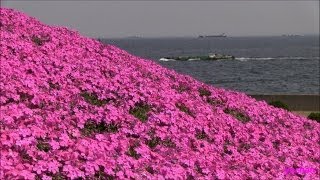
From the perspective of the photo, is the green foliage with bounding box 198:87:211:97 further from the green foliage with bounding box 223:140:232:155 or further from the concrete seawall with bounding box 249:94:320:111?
the concrete seawall with bounding box 249:94:320:111

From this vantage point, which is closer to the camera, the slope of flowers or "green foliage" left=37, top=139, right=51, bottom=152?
the slope of flowers

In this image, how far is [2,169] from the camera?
779 cm

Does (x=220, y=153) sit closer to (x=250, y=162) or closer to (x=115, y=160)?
(x=250, y=162)

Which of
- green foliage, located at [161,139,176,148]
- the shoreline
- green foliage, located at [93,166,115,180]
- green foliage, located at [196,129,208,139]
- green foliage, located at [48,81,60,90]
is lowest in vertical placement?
the shoreline

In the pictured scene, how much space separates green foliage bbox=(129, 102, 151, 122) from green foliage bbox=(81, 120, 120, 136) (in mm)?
1020

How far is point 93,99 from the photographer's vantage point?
41.4 ft

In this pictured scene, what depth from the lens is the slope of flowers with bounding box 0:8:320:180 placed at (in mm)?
8898

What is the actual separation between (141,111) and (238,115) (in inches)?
167

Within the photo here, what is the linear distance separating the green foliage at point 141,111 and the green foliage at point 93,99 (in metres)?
0.67

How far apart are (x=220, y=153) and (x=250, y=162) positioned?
0.67m

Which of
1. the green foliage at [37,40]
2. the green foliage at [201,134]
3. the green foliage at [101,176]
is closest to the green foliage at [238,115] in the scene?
the green foliage at [201,134]

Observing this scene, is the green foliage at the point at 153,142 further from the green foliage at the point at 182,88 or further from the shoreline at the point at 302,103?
the shoreline at the point at 302,103

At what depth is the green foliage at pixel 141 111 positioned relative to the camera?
40.1 feet

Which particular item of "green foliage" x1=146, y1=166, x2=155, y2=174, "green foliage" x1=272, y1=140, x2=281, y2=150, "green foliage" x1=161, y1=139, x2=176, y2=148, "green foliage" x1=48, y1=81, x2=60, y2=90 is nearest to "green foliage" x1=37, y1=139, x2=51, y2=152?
"green foliage" x1=146, y1=166, x2=155, y2=174
